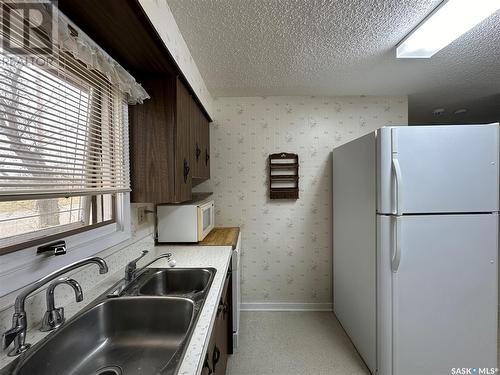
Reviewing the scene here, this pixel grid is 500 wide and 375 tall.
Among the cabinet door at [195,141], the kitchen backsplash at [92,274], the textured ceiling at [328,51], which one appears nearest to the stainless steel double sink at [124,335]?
the kitchen backsplash at [92,274]

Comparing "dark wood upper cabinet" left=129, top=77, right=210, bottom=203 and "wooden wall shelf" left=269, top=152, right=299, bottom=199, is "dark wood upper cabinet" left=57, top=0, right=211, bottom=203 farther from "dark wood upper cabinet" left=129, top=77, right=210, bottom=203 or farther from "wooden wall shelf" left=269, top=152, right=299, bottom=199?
"wooden wall shelf" left=269, top=152, right=299, bottom=199

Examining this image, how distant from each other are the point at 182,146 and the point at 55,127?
2.39 feet

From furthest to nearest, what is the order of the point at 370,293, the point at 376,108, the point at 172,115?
the point at 376,108 → the point at 370,293 → the point at 172,115

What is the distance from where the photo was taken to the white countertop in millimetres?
709

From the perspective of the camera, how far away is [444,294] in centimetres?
156

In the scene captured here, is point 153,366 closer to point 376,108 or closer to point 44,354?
point 44,354

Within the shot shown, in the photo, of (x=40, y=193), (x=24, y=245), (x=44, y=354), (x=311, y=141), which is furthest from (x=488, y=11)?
(x=44, y=354)

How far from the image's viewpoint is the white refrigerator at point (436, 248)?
1.53m

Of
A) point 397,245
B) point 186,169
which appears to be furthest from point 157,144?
point 397,245

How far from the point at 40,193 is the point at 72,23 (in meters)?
0.66

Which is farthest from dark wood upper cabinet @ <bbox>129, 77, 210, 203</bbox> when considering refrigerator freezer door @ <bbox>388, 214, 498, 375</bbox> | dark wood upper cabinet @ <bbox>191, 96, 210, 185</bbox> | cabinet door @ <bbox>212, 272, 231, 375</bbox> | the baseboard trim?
the baseboard trim

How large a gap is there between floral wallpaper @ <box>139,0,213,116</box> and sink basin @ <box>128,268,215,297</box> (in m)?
1.25

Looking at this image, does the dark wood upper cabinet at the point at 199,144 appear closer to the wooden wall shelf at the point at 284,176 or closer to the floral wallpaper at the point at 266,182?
the floral wallpaper at the point at 266,182

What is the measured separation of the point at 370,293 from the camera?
1.69 metres
